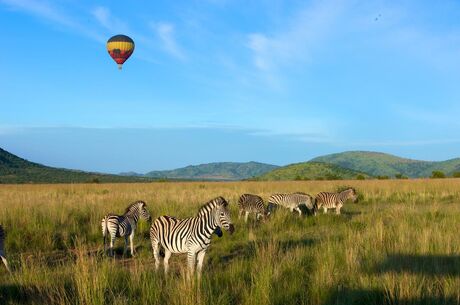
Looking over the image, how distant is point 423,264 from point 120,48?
1360 inches

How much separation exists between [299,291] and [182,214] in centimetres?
941

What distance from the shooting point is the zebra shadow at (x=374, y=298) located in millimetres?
5055

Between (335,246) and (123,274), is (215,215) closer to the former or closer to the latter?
(123,274)

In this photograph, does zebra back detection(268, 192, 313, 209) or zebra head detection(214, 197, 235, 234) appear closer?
zebra head detection(214, 197, 235, 234)

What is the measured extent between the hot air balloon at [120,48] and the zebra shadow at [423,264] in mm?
33729

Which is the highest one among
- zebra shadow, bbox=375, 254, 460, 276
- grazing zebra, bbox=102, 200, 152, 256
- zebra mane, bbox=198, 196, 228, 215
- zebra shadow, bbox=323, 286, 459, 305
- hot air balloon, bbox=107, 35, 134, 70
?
hot air balloon, bbox=107, 35, 134, 70

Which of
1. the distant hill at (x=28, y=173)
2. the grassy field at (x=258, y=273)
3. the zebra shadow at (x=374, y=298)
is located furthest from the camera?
the distant hill at (x=28, y=173)

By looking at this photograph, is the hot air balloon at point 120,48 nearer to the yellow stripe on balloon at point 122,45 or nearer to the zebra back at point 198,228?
the yellow stripe on balloon at point 122,45

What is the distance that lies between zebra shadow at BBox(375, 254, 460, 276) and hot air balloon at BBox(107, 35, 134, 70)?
33.7m

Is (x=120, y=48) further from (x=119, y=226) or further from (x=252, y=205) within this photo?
(x=119, y=226)

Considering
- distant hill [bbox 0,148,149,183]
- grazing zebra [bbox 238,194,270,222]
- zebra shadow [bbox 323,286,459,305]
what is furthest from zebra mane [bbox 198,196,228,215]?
distant hill [bbox 0,148,149,183]

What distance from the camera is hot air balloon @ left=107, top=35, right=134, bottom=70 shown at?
37.5 m

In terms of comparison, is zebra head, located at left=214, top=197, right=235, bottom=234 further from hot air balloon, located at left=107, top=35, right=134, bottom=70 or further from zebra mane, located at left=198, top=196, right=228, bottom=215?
hot air balloon, located at left=107, top=35, right=134, bottom=70

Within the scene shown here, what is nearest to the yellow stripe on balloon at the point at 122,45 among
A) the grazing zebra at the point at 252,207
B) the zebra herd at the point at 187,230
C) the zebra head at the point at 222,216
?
the grazing zebra at the point at 252,207
